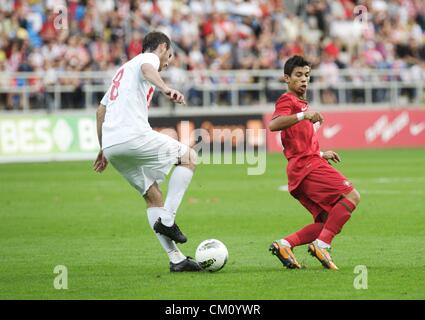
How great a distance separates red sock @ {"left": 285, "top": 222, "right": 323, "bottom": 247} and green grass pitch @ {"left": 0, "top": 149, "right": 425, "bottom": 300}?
11.8 inches

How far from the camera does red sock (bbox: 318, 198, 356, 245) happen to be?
395 inches

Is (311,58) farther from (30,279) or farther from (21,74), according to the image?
(30,279)

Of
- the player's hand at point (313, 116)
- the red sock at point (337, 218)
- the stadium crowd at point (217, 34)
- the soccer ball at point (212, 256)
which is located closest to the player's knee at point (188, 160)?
the soccer ball at point (212, 256)

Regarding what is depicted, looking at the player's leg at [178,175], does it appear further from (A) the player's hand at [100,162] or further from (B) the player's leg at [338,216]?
(B) the player's leg at [338,216]

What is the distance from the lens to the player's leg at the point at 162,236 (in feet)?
33.3

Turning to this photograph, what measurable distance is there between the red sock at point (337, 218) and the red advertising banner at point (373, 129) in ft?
65.2

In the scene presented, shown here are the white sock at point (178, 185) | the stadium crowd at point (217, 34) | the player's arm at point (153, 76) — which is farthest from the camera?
the stadium crowd at point (217, 34)

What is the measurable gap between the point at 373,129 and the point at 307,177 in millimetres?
21633

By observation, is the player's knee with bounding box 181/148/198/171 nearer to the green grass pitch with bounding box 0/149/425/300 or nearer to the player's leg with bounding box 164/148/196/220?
the player's leg with bounding box 164/148/196/220

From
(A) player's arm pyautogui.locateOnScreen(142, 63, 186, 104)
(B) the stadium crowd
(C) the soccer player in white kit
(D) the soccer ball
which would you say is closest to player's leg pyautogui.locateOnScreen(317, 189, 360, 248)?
(D) the soccer ball

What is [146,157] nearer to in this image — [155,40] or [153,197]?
[153,197]

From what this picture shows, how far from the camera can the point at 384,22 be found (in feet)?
113

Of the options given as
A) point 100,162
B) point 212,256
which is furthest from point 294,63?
point 100,162
